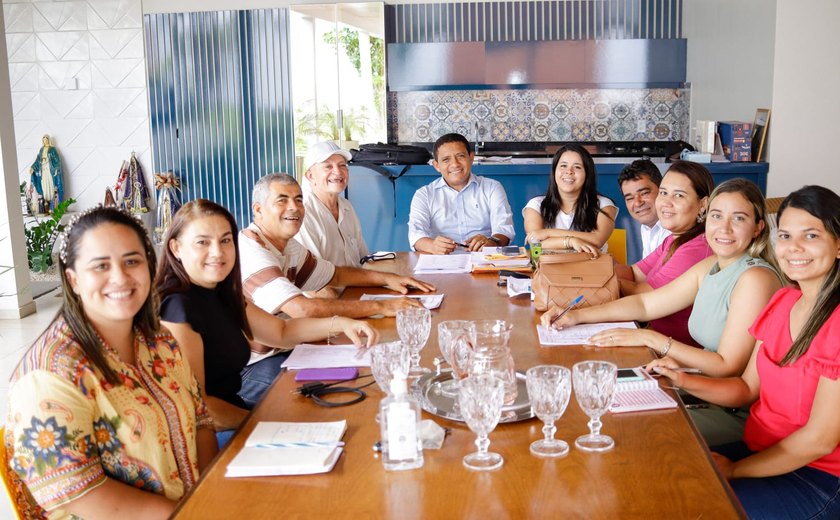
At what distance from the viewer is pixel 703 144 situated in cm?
677

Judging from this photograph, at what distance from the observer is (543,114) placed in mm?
8977

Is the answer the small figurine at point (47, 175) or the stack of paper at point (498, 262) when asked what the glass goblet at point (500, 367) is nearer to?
the stack of paper at point (498, 262)

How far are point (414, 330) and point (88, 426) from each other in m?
0.92

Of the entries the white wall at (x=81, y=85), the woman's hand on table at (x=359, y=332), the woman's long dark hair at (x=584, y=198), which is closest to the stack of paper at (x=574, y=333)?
the woman's hand on table at (x=359, y=332)

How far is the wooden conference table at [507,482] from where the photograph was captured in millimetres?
1508

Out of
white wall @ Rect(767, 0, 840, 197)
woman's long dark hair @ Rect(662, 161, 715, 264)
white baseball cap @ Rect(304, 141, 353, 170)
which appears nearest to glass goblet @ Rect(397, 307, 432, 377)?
woman's long dark hair @ Rect(662, 161, 715, 264)

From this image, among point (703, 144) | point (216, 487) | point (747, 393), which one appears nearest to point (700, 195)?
point (747, 393)

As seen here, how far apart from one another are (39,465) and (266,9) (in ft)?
25.9

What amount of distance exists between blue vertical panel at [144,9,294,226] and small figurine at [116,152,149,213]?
272mm

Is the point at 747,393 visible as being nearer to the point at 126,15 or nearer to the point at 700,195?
the point at 700,195

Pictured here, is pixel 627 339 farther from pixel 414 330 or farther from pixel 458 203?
pixel 458 203

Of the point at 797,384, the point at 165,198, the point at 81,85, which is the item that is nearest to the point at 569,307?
the point at 797,384

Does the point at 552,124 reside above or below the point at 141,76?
below

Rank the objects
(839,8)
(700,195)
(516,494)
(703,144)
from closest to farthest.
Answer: (516,494) < (700,195) < (839,8) < (703,144)
